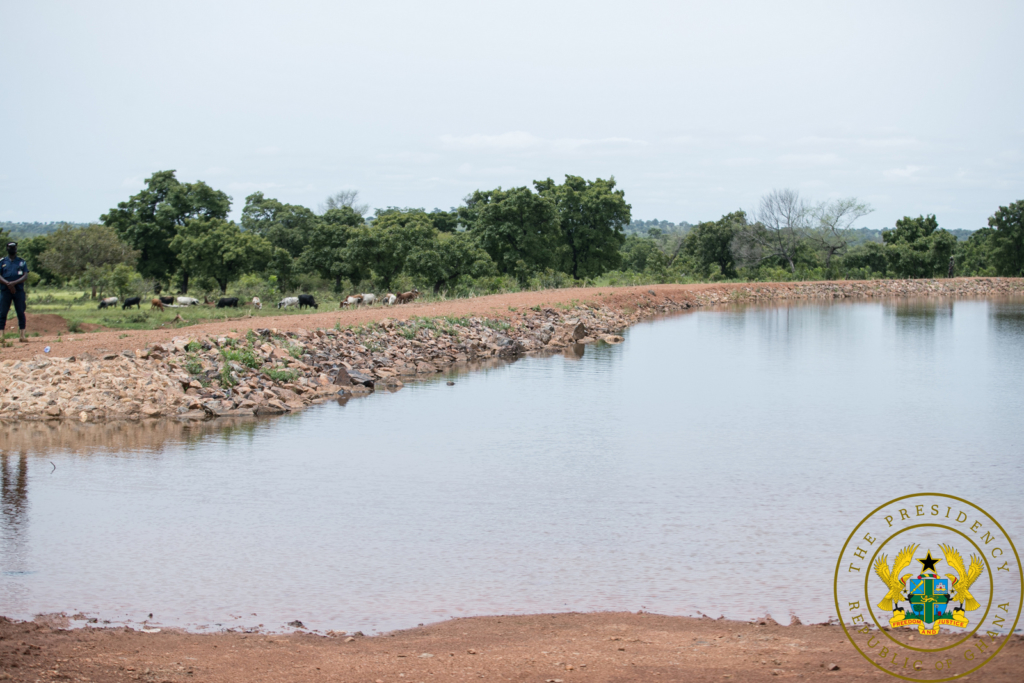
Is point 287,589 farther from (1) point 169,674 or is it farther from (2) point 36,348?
(2) point 36,348

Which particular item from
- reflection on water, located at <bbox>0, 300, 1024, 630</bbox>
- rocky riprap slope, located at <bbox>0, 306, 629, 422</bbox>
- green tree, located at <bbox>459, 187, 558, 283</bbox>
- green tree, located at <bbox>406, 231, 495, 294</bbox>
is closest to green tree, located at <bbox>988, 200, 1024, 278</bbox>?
green tree, located at <bbox>459, 187, 558, 283</bbox>

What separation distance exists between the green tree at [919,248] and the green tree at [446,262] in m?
43.8

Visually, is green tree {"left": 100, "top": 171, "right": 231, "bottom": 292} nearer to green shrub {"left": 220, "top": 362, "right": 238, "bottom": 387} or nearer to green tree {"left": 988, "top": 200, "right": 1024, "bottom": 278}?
green shrub {"left": 220, "top": 362, "right": 238, "bottom": 387}

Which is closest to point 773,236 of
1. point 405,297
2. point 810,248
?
point 810,248

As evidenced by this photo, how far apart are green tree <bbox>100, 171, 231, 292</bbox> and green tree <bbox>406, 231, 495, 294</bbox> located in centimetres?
1827

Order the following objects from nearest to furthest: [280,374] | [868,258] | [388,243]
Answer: [280,374], [388,243], [868,258]

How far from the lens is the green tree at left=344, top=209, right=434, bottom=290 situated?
136ft

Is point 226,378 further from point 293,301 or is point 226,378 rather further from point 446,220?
point 446,220

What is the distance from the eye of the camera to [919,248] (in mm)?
69625

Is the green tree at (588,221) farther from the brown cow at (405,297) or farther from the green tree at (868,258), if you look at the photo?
the green tree at (868,258)

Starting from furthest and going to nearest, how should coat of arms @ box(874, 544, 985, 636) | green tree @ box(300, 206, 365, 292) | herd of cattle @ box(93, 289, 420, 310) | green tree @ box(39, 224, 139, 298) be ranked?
1. green tree @ box(300, 206, 365, 292)
2. green tree @ box(39, 224, 139, 298)
3. herd of cattle @ box(93, 289, 420, 310)
4. coat of arms @ box(874, 544, 985, 636)

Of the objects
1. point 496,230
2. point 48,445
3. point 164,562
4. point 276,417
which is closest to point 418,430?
point 276,417

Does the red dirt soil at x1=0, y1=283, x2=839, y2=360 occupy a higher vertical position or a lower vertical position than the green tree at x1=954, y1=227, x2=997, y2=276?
lower

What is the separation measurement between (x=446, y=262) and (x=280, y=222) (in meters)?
23.6
